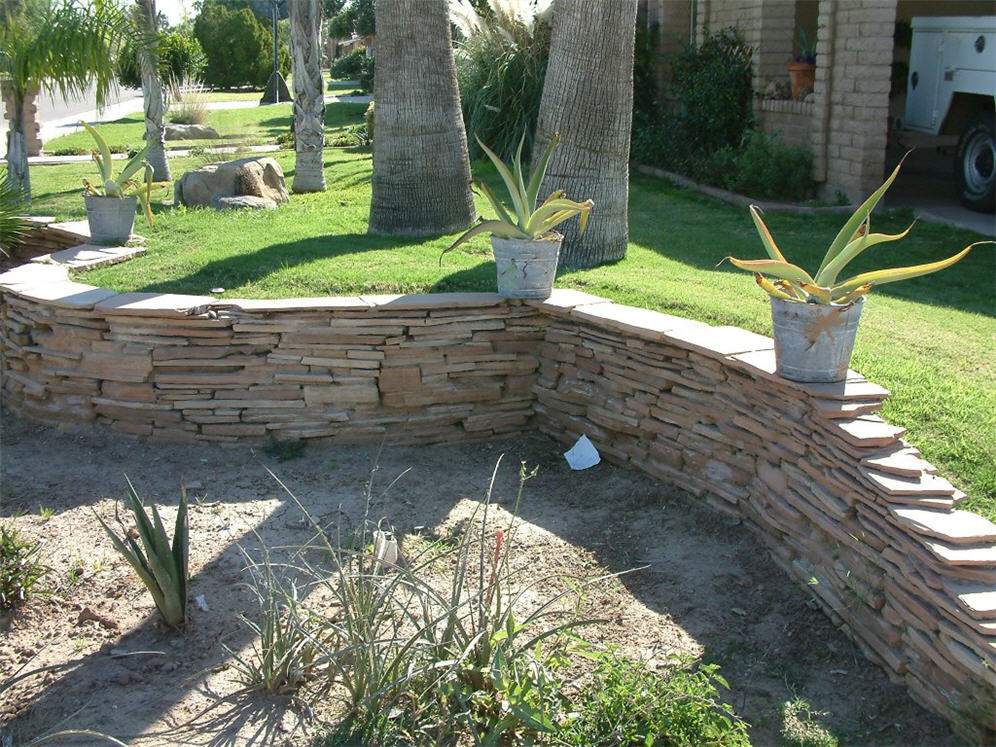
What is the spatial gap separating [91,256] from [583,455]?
4064mm

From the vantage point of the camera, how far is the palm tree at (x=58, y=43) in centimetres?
960

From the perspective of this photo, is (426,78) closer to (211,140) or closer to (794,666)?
(794,666)

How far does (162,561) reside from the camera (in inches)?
168

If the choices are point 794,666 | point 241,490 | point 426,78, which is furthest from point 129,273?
point 794,666

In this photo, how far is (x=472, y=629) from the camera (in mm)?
3646

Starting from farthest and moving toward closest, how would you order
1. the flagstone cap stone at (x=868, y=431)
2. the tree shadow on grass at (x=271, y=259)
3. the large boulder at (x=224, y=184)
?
the large boulder at (x=224, y=184), the tree shadow on grass at (x=271, y=259), the flagstone cap stone at (x=868, y=431)

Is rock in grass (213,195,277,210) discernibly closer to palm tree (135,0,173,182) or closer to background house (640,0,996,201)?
palm tree (135,0,173,182)

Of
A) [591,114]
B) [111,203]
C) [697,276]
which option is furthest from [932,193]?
[111,203]

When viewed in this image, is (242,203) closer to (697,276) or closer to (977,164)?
(697,276)

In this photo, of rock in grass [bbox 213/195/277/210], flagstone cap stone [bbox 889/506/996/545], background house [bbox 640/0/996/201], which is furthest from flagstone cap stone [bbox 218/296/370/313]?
background house [bbox 640/0/996/201]

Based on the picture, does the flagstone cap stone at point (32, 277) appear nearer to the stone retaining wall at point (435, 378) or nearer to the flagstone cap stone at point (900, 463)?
the stone retaining wall at point (435, 378)

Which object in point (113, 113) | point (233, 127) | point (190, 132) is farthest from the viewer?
point (113, 113)

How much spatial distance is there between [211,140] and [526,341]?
49.6ft

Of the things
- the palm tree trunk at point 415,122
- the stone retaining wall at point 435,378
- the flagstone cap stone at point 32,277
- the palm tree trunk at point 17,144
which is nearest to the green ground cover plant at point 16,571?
the stone retaining wall at point 435,378
